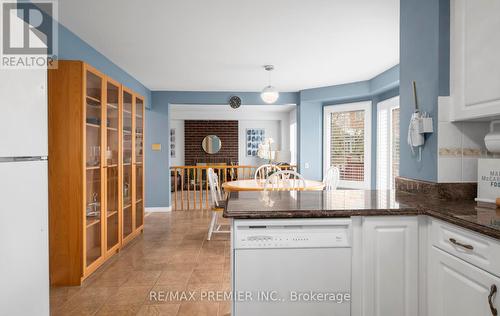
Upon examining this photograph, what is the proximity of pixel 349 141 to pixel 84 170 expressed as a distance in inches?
171

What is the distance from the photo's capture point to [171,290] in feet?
7.94

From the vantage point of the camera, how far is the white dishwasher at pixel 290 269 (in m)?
1.41

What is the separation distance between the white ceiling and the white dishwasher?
1817 mm

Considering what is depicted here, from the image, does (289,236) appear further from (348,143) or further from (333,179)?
(348,143)

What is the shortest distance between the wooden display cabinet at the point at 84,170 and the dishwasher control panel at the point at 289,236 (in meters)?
1.75

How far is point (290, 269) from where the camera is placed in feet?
4.67

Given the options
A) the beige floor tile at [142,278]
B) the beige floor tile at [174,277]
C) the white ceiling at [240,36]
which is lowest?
the beige floor tile at [142,278]

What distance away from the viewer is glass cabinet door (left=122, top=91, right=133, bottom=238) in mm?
3496

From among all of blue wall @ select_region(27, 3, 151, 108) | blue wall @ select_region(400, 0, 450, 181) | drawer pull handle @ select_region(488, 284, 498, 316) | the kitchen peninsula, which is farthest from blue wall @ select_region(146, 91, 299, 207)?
drawer pull handle @ select_region(488, 284, 498, 316)

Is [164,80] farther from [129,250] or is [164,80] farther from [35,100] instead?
[35,100]

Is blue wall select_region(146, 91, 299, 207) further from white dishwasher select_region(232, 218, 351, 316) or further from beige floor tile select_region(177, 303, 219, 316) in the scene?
white dishwasher select_region(232, 218, 351, 316)

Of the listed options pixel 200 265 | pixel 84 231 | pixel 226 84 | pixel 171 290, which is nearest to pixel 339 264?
pixel 171 290

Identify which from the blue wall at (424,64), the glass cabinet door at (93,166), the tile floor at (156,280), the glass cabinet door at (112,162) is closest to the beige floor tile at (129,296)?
the tile floor at (156,280)

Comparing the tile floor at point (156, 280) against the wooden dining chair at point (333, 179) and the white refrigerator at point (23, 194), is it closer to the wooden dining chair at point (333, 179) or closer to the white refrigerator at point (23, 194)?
the white refrigerator at point (23, 194)
